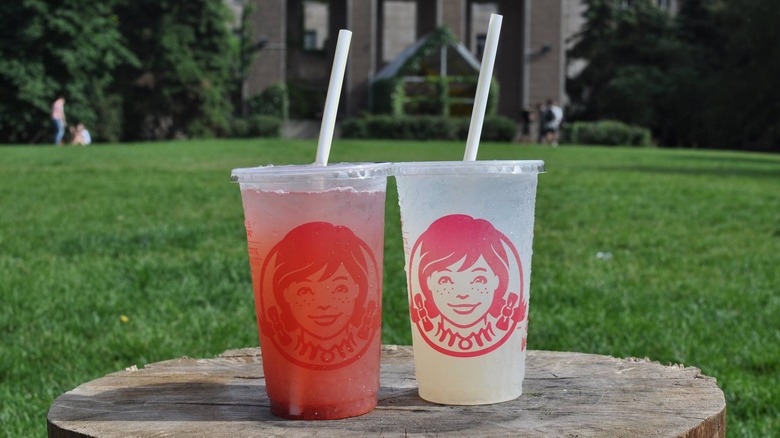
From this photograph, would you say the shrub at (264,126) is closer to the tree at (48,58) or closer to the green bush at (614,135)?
the tree at (48,58)

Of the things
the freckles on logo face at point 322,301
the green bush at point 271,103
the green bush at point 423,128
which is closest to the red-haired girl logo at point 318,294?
the freckles on logo face at point 322,301

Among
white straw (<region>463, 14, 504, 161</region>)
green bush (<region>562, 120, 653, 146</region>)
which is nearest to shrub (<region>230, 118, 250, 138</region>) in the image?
green bush (<region>562, 120, 653, 146</region>)

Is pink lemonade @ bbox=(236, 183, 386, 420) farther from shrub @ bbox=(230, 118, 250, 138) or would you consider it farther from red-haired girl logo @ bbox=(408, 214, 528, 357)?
shrub @ bbox=(230, 118, 250, 138)

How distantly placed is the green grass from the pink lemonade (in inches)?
78.1

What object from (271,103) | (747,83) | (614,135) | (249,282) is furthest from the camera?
(271,103)

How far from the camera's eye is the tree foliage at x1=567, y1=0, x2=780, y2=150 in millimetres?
38062

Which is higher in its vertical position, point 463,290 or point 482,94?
point 482,94

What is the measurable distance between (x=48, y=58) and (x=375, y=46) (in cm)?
1398

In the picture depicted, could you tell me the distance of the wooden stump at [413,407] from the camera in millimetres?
1812

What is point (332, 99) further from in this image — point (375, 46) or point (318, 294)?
point (375, 46)

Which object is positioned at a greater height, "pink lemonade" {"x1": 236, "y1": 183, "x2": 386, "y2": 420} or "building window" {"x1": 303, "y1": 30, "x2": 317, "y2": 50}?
"building window" {"x1": 303, "y1": 30, "x2": 317, "y2": 50}

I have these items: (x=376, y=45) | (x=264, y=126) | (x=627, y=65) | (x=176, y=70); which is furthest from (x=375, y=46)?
(x=627, y=65)

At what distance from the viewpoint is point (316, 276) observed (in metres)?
1.78

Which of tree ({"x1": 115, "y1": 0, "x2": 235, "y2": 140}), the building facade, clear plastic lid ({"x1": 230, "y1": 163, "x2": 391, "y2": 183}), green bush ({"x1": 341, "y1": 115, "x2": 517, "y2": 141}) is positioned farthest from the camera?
the building facade
